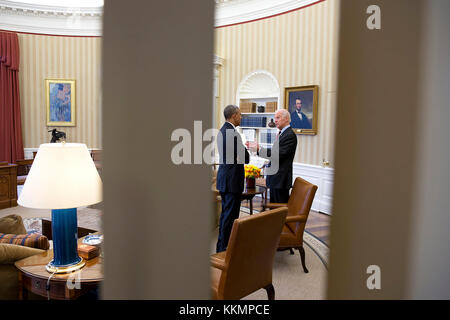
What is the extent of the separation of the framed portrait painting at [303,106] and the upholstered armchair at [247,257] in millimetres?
3886

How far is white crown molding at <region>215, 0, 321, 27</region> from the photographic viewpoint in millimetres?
6227

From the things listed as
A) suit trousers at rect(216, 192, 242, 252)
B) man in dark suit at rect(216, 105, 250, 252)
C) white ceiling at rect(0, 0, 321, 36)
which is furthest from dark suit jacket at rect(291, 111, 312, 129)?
white ceiling at rect(0, 0, 321, 36)

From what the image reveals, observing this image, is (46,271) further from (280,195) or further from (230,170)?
(280,195)

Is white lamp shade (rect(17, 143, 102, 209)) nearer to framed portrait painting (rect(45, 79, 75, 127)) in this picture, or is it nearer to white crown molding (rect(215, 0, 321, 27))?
white crown molding (rect(215, 0, 321, 27))

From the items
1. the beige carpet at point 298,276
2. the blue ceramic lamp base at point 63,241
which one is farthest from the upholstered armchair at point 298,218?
the blue ceramic lamp base at point 63,241

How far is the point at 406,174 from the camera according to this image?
44.1 inches

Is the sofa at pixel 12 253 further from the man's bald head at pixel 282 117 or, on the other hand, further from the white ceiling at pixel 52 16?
the white ceiling at pixel 52 16

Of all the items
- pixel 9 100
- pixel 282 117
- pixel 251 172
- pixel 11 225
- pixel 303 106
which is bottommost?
pixel 11 225

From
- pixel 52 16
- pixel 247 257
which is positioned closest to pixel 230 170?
pixel 247 257

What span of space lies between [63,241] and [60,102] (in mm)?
7745

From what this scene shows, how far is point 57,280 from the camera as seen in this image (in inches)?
77.5

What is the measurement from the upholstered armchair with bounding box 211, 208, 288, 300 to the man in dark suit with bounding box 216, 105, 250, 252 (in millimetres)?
1108

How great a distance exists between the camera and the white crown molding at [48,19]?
8.15 meters
